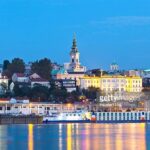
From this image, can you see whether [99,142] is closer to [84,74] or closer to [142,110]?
[142,110]

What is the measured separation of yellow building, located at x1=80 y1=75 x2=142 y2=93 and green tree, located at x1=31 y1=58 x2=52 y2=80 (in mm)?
3300

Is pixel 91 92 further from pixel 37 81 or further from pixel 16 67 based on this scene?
pixel 16 67

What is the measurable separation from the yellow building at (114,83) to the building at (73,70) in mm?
1145

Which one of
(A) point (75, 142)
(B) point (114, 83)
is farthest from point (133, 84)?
(A) point (75, 142)

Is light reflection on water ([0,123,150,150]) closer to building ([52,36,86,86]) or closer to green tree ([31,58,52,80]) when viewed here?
green tree ([31,58,52,80])

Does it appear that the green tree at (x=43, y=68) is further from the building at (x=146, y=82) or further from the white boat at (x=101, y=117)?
the white boat at (x=101, y=117)

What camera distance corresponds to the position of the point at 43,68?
9562cm

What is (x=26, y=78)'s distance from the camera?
94.2m

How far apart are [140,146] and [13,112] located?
39.9 m

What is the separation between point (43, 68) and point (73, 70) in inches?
309

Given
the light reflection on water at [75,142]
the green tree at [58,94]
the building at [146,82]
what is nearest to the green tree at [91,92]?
the green tree at [58,94]

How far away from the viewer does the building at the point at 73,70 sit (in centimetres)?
9994

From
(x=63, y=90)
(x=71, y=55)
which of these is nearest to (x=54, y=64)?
(x=71, y=55)

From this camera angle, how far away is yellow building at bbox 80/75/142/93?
96375 mm
